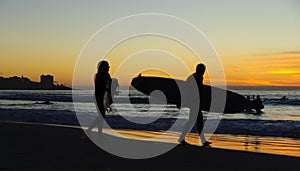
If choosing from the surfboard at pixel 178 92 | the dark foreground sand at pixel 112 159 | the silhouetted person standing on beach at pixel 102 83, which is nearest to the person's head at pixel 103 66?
the silhouetted person standing on beach at pixel 102 83

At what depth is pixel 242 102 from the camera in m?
16.5

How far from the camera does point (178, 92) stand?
14.5m

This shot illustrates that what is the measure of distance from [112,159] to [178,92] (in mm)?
6813

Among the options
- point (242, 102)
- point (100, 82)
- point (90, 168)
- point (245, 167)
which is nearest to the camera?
point (90, 168)

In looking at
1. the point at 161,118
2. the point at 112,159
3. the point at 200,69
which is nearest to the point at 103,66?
the point at 200,69

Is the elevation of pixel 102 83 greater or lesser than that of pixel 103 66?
lesser

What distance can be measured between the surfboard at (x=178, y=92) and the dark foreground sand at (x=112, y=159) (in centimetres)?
494

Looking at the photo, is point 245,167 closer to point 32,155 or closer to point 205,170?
point 205,170

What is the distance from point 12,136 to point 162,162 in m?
5.41

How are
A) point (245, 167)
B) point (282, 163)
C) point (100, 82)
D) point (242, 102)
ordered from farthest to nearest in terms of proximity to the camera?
1. point (242, 102)
2. point (100, 82)
3. point (282, 163)
4. point (245, 167)

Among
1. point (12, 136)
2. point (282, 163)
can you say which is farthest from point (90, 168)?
point (12, 136)

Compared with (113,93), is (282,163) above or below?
below

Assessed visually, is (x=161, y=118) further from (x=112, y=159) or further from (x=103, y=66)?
(x=112, y=159)

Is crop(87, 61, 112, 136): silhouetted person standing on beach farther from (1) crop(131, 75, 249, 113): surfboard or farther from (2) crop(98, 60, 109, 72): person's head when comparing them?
(1) crop(131, 75, 249, 113): surfboard
